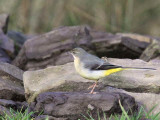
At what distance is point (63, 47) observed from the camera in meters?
10.4

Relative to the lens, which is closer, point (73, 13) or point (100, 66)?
point (100, 66)

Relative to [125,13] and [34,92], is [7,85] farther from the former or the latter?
[125,13]

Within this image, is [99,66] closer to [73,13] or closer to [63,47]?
[63,47]

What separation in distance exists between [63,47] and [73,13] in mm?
6913

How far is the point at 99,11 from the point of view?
693 inches

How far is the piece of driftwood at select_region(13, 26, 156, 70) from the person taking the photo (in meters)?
10.3

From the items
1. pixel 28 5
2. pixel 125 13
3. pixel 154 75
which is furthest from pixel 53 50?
pixel 28 5

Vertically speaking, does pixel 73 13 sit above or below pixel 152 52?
below

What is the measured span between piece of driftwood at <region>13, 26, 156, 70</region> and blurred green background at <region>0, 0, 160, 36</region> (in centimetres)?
564

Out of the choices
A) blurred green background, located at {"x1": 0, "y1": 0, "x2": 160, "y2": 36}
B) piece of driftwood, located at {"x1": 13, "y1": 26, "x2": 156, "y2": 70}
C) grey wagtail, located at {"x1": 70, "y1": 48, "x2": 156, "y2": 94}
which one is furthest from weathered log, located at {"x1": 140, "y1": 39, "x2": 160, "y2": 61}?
blurred green background, located at {"x1": 0, "y1": 0, "x2": 160, "y2": 36}

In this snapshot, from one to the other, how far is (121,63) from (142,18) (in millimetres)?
12744

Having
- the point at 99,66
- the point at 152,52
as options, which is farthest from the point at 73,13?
the point at 99,66

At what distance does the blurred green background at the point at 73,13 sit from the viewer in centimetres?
1650

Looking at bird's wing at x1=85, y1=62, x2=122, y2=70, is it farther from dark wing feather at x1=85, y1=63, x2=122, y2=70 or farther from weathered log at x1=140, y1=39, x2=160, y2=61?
weathered log at x1=140, y1=39, x2=160, y2=61
